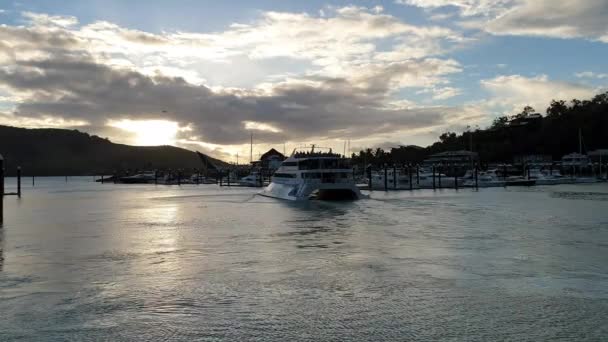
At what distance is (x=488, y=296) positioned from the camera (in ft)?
45.4

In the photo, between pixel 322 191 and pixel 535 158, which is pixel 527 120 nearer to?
pixel 535 158

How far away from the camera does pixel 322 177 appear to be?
2183 inches

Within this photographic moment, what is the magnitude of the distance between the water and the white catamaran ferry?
81.7 ft

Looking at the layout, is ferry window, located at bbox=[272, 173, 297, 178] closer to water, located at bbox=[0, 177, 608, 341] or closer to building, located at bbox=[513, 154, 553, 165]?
water, located at bbox=[0, 177, 608, 341]

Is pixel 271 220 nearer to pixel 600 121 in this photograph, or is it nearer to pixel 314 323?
pixel 314 323

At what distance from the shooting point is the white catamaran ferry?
55.2 meters

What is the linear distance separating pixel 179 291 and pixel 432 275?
7.60 m

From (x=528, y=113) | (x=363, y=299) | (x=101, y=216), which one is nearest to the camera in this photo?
(x=363, y=299)

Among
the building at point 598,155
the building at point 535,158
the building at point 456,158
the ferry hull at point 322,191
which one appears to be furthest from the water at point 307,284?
the building at point 535,158

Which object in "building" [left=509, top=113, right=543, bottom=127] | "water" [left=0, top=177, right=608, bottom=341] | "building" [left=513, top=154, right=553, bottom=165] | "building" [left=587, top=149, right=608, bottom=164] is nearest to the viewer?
"water" [left=0, top=177, right=608, bottom=341]

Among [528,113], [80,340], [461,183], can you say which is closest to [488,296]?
[80,340]

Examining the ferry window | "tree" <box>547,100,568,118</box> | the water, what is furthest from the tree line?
the water

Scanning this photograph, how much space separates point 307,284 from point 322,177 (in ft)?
131

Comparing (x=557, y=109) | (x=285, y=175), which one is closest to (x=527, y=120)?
(x=557, y=109)
